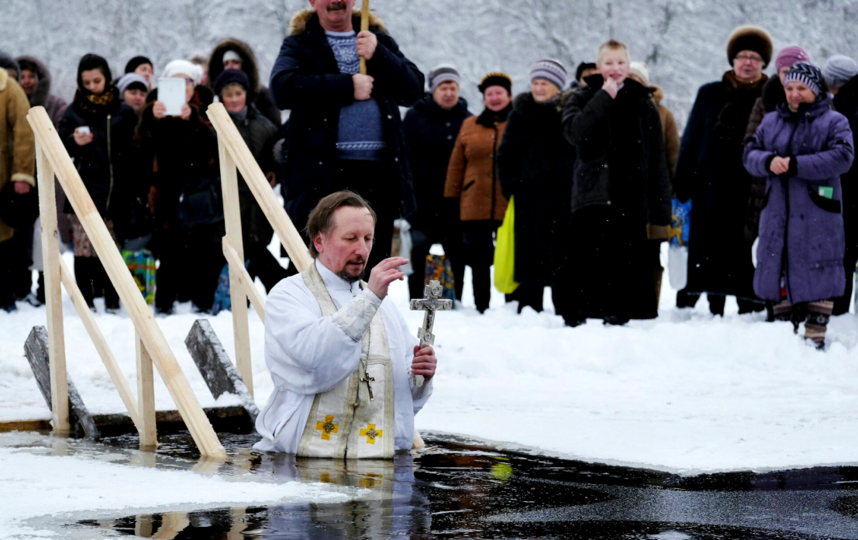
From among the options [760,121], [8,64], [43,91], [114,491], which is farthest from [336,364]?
[43,91]

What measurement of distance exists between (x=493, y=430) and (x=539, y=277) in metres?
5.04

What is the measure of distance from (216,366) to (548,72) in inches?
204

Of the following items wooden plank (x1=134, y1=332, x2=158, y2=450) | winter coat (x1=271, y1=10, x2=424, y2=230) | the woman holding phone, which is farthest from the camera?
the woman holding phone

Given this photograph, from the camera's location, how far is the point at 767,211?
9062mm

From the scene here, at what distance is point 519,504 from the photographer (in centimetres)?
428

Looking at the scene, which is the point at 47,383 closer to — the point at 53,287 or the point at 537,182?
the point at 53,287

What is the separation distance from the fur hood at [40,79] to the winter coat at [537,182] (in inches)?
152

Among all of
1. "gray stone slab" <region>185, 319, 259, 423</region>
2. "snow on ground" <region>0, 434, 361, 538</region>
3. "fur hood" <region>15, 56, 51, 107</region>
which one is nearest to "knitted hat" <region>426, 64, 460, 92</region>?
"fur hood" <region>15, 56, 51, 107</region>

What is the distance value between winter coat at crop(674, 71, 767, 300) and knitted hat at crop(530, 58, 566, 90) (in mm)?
1076

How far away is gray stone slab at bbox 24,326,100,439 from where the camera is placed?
599 centimetres

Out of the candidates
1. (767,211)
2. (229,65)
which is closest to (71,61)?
(229,65)

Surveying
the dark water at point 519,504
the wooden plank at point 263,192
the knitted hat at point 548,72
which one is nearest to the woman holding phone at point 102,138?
the knitted hat at point 548,72

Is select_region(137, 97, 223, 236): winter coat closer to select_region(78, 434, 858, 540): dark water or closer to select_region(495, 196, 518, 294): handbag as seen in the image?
select_region(495, 196, 518, 294): handbag

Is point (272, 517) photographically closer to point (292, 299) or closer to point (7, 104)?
point (292, 299)
